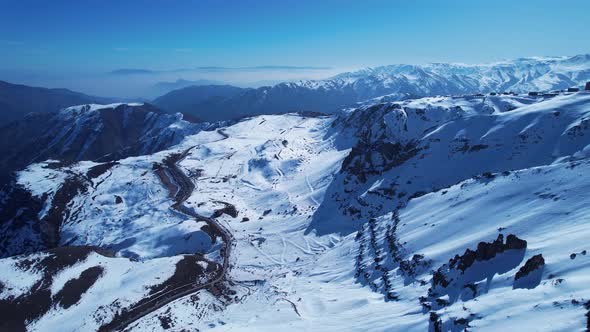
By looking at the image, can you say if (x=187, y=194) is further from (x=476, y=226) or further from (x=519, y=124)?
(x=519, y=124)

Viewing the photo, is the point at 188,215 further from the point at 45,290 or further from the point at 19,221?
the point at 19,221

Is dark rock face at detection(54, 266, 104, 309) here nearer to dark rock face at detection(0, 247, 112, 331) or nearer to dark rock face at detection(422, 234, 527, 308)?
dark rock face at detection(0, 247, 112, 331)

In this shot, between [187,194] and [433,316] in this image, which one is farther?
[187,194]

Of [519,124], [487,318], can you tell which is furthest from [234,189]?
[487,318]

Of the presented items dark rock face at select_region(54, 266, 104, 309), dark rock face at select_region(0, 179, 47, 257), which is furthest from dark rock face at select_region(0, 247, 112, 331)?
dark rock face at select_region(0, 179, 47, 257)

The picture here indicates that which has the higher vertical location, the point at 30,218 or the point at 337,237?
the point at 337,237

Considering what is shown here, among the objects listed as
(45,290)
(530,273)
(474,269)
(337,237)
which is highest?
(530,273)

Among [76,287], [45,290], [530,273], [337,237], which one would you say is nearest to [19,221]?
[45,290]
